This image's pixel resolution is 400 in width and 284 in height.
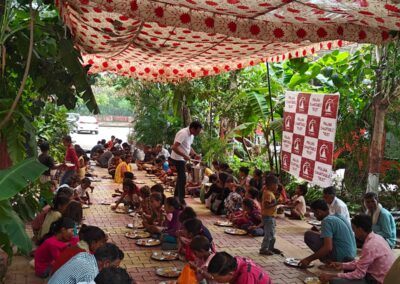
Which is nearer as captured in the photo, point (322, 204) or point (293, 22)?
point (293, 22)

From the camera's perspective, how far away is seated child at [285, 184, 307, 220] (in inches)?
350

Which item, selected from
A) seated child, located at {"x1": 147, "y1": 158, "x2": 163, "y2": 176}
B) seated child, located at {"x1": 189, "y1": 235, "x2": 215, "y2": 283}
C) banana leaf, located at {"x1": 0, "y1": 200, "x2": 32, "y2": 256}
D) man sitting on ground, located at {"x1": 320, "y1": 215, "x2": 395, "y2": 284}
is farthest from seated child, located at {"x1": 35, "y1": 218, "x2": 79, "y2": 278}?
seated child, located at {"x1": 147, "y1": 158, "x2": 163, "y2": 176}

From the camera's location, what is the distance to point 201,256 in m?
4.70

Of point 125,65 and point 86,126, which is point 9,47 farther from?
point 86,126

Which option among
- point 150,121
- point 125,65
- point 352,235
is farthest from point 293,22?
point 150,121

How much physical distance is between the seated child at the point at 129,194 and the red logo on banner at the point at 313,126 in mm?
3727

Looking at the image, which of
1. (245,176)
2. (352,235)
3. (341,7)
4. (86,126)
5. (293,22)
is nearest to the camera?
(341,7)

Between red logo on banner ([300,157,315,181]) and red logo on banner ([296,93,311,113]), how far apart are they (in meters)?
1.00

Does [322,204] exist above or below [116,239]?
above

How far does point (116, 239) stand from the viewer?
7246mm

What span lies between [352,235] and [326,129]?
2.72 meters

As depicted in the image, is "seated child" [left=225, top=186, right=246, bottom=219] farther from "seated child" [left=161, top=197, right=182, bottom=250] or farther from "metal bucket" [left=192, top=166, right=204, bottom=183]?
"metal bucket" [left=192, top=166, right=204, bottom=183]

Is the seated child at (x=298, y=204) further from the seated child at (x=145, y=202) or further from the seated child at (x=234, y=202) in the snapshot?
the seated child at (x=145, y=202)

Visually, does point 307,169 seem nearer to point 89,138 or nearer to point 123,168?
point 123,168
